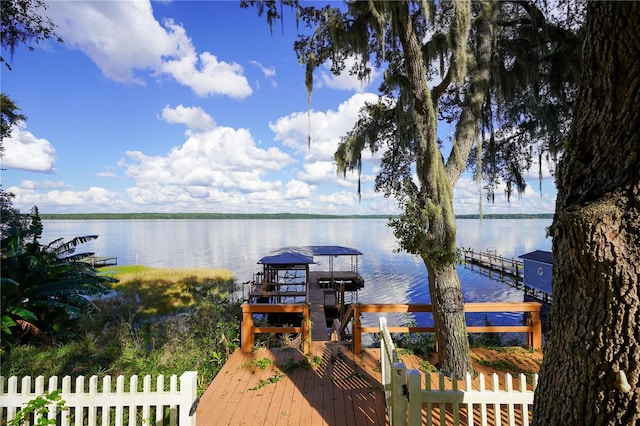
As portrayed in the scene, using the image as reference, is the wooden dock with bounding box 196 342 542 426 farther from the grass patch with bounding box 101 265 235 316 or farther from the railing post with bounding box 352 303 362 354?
the grass patch with bounding box 101 265 235 316

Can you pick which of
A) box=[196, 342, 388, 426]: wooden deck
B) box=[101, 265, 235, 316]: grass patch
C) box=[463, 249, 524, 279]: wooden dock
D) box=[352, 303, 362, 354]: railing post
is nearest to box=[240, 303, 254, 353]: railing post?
box=[196, 342, 388, 426]: wooden deck

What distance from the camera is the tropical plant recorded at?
21.0ft

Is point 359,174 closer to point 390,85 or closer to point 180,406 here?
point 390,85

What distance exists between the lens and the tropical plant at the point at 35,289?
641 cm

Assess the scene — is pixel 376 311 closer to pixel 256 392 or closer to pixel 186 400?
pixel 256 392

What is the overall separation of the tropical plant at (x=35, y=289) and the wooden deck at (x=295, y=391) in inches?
191

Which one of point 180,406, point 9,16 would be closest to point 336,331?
point 180,406

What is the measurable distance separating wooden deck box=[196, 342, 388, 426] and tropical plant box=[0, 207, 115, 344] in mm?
4861

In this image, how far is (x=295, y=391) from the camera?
13.6 feet

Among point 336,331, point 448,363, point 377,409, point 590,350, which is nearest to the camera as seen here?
point 590,350

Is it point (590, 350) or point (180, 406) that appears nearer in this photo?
point (590, 350)

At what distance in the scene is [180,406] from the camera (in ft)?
8.66

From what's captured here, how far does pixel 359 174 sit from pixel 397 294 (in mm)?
13044

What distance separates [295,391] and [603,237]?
13.0ft
